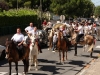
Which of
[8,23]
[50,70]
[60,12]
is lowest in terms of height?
[50,70]

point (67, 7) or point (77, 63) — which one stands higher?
point (67, 7)

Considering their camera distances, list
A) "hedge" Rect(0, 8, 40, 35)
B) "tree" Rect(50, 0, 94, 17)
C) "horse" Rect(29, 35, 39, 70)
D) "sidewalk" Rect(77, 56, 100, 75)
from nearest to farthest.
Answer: "sidewalk" Rect(77, 56, 100, 75)
"horse" Rect(29, 35, 39, 70)
"hedge" Rect(0, 8, 40, 35)
"tree" Rect(50, 0, 94, 17)

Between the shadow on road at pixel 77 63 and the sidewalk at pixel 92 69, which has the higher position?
the shadow on road at pixel 77 63

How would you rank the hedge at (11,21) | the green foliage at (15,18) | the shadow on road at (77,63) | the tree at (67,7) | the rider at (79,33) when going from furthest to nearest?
the tree at (67,7) < the green foliage at (15,18) < the hedge at (11,21) < the rider at (79,33) < the shadow on road at (77,63)

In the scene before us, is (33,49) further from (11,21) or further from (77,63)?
(11,21)

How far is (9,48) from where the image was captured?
13164 mm

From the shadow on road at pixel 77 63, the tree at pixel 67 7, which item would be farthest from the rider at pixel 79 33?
the tree at pixel 67 7

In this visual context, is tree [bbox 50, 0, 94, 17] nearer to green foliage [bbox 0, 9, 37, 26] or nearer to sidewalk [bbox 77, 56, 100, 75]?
green foliage [bbox 0, 9, 37, 26]

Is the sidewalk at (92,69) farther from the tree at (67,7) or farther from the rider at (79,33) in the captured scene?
the tree at (67,7)

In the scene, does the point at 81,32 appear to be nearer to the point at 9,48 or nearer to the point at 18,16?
the point at 9,48

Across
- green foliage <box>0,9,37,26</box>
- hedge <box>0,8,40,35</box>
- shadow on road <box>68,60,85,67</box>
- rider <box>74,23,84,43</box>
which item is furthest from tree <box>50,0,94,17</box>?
shadow on road <box>68,60,85,67</box>

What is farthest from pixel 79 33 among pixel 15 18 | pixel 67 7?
pixel 67 7

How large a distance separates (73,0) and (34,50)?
202 feet

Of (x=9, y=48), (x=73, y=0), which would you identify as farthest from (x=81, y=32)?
(x=73, y=0)
